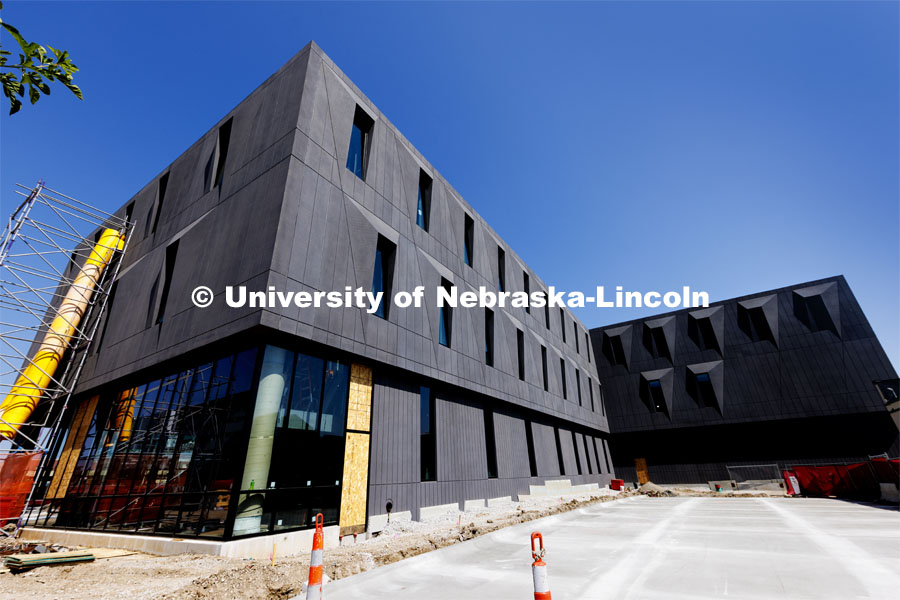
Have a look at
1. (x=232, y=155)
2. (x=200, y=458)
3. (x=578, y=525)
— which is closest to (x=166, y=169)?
(x=232, y=155)

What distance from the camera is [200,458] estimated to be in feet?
38.2

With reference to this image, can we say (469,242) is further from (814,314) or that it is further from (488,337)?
(814,314)

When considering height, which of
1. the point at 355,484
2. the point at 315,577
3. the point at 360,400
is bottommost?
the point at 315,577

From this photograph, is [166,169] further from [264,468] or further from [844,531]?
[844,531]

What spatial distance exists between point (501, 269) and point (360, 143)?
44.8ft

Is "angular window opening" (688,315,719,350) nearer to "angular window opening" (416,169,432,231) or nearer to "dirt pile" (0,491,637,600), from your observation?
"angular window opening" (416,169,432,231)

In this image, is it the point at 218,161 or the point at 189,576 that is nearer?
the point at 189,576

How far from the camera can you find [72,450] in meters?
18.8

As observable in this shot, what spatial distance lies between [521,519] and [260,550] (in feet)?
30.5

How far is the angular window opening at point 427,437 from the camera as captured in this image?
16.3 meters

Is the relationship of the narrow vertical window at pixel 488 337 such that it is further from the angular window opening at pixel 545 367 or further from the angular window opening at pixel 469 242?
the angular window opening at pixel 545 367

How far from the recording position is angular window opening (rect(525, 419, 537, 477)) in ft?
83.1

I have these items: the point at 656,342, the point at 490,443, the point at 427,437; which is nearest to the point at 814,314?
the point at 656,342

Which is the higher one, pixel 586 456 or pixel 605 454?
pixel 605 454
